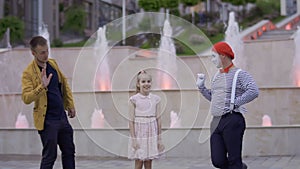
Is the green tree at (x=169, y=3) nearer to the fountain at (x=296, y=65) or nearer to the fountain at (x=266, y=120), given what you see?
the fountain at (x=296, y=65)

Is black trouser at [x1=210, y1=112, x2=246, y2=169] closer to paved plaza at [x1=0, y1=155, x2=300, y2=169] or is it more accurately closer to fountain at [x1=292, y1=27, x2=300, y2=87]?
paved plaza at [x1=0, y1=155, x2=300, y2=169]

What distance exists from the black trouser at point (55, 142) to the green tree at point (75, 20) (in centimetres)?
3156

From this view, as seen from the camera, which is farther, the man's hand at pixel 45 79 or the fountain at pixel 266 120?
the fountain at pixel 266 120

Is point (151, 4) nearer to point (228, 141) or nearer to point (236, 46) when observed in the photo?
point (236, 46)

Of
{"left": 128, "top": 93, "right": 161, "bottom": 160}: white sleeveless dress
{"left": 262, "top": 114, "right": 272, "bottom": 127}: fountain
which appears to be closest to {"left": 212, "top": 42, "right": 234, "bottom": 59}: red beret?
{"left": 128, "top": 93, "right": 161, "bottom": 160}: white sleeveless dress

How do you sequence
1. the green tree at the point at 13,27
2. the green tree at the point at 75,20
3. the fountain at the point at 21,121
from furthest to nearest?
the green tree at the point at 75,20
the green tree at the point at 13,27
the fountain at the point at 21,121

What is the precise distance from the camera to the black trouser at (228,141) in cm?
545

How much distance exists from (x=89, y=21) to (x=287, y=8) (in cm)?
1448

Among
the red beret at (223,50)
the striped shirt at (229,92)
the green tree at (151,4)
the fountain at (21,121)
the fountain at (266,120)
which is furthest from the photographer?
the green tree at (151,4)

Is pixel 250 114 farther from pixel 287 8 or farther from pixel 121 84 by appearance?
pixel 287 8

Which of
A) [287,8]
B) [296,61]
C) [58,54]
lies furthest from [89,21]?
[296,61]

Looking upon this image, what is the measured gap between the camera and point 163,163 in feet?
30.7

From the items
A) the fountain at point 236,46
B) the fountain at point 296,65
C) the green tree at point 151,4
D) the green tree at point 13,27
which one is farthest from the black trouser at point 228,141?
the green tree at point 151,4

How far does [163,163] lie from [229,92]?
4.04 metres
